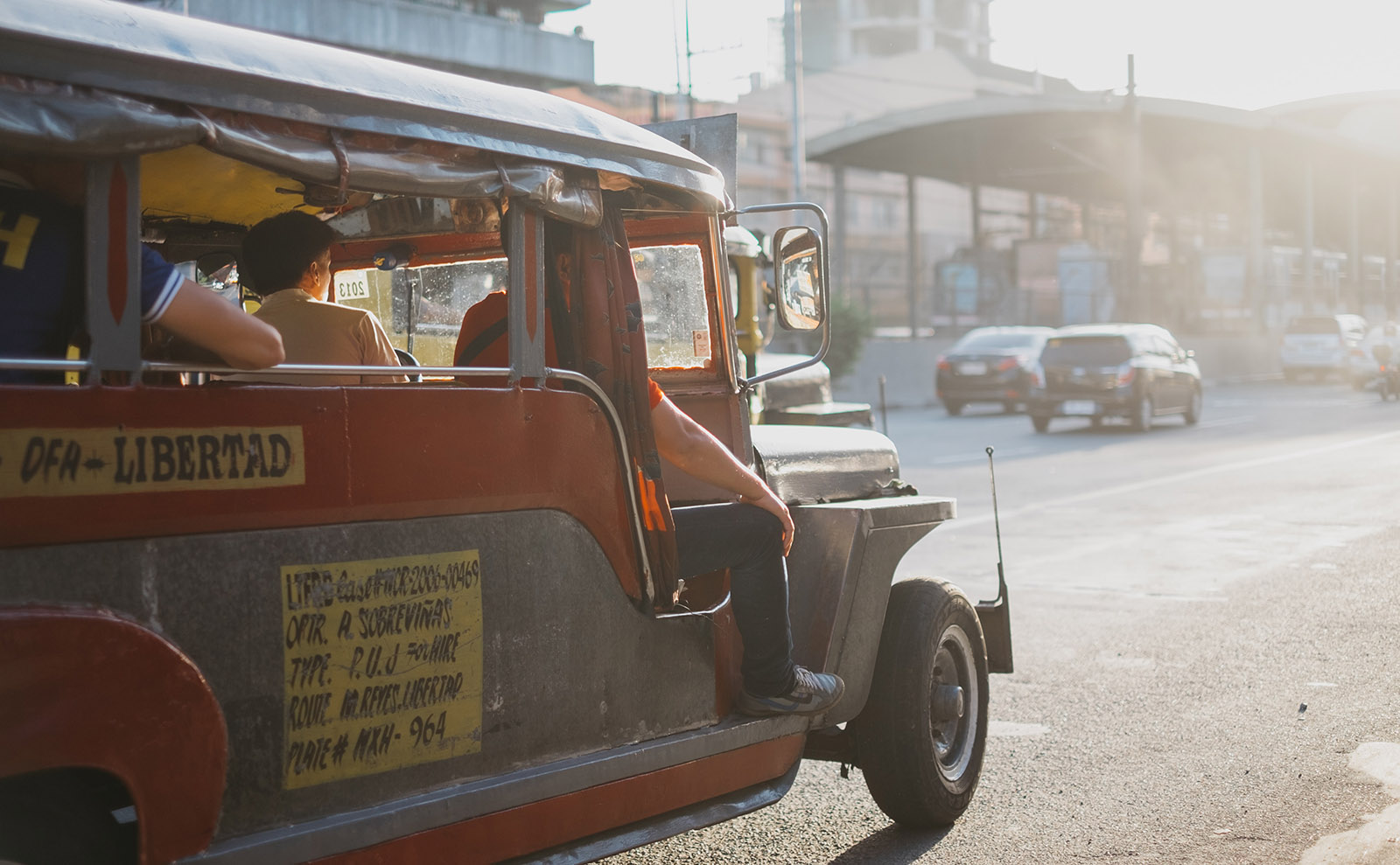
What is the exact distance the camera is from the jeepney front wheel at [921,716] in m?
4.71

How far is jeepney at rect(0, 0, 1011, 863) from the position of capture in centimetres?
262

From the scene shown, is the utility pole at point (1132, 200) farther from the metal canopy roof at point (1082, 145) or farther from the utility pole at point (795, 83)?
the utility pole at point (795, 83)

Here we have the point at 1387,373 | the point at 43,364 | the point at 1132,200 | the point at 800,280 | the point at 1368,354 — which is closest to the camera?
the point at 43,364

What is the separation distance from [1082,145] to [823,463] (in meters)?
43.5

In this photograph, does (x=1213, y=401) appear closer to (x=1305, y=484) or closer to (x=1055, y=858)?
(x=1305, y=484)

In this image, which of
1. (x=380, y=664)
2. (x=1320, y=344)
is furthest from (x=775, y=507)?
(x=1320, y=344)

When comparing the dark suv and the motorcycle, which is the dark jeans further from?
the motorcycle

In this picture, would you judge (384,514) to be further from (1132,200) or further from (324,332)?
(1132,200)

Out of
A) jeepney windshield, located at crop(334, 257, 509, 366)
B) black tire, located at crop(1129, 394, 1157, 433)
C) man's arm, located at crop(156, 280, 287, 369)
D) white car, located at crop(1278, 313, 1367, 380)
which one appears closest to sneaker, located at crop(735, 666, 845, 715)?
jeepney windshield, located at crop(334, 257, 509, 366)

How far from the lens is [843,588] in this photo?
14.9 feet

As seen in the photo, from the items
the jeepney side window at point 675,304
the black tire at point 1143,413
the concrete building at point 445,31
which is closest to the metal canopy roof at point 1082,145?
the concrete building at point 445,31

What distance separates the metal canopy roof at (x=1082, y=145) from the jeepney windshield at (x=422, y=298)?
118 feet

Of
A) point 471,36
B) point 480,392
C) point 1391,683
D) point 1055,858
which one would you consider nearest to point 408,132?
point 480,392

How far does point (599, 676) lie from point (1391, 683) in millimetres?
4622
